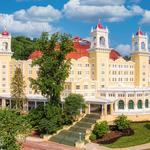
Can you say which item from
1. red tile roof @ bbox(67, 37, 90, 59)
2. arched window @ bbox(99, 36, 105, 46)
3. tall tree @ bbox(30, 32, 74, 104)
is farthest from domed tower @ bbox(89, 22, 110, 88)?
tall tree @ bbox(30, 32, 74, 104)

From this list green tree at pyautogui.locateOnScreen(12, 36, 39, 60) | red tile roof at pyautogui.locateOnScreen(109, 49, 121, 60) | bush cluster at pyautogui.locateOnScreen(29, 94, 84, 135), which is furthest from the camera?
green tree at pyautogui.locateOnScreen(12, 36, 39, 60)

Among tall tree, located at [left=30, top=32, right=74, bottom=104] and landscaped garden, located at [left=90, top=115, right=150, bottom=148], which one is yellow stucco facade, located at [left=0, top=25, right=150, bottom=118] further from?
tall tree, located at [left=30, top=32, right=74, bottom=104]

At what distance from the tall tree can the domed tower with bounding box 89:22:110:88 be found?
12.0 meters

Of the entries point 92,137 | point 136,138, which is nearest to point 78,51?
point 92,137

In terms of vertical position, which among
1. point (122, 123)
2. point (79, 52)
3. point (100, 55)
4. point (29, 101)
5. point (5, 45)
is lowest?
point (122, 123)

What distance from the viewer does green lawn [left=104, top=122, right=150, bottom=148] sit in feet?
176

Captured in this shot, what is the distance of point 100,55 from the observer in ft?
245

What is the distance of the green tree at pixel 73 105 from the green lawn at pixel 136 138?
876cm

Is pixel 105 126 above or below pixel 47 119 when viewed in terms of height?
below

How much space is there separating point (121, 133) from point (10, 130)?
2282 centimetres

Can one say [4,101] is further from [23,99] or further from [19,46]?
[19,46]

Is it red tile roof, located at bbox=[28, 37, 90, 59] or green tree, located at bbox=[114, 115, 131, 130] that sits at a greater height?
red tile roof, located at bbox=[28, 37, 90, 59]

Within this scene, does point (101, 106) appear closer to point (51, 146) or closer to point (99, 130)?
point (99, 130)

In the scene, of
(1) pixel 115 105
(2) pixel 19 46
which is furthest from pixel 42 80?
(2) pixel 19 46
